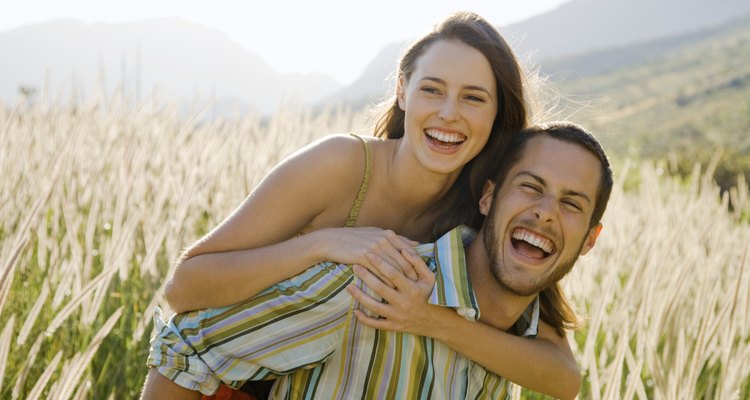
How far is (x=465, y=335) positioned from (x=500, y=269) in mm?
213

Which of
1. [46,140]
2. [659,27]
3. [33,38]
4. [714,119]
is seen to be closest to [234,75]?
[33,38]

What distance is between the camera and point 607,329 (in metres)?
2.55

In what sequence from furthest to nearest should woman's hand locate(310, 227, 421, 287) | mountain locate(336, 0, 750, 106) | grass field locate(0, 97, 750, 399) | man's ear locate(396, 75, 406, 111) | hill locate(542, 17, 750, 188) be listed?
1. mountain locate(336, 0, 750, 106)
2. hill locate(542, 17, 750, 188)
3. man's ear locate(396, 75, 406, 111)
4. woman's hand locate(310, 227, 421, 287)
5. grass field locate(0, 97, 750, 399)

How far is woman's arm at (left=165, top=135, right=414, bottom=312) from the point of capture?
1957 millimetres

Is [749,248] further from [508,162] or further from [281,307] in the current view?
[281,307]

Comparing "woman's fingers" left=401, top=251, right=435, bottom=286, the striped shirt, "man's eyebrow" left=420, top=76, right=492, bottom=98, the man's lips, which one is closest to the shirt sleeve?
the striped shirt

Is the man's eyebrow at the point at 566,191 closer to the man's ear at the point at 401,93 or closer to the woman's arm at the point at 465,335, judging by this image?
the woman's arm at the point at 465,335

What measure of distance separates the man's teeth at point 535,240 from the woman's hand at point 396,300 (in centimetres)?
32

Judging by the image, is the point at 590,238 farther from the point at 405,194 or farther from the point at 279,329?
the point at 279,329

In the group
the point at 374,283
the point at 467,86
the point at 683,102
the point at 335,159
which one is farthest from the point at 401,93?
the point at 683,102

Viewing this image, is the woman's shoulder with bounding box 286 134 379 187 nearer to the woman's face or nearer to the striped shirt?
the woman's face

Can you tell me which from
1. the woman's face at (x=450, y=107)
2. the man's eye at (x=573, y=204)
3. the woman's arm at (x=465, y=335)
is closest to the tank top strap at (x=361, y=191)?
the woman's face at (x=450, y=107)

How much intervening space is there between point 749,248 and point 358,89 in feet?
487

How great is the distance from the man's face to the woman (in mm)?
175
